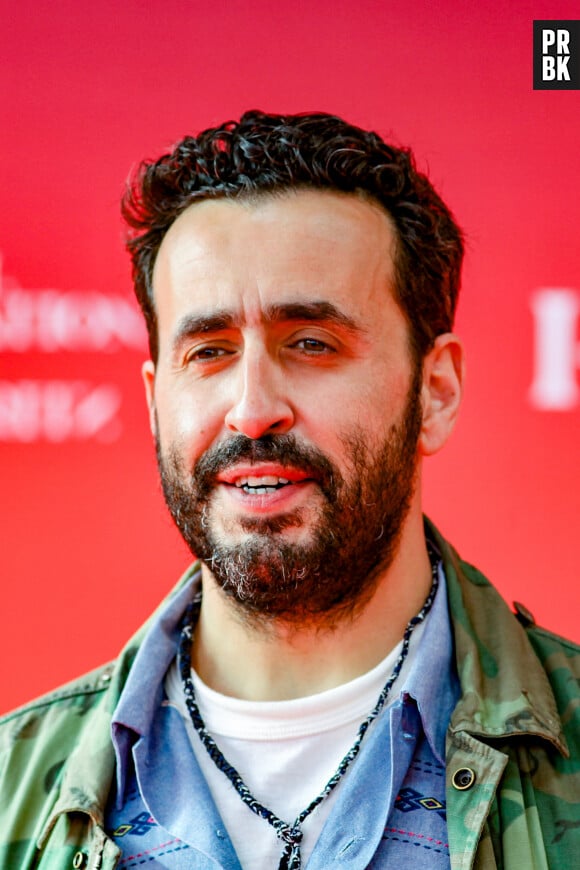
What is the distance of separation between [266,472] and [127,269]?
0.84m

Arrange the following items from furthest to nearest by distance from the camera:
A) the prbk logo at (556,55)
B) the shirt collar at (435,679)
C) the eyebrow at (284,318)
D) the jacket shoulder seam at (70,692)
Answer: the prbk logo at (556,55)
the jacket shoulder seam at (70,692)
the eyebrow at (284,318)
the shirt collar at (435,679)

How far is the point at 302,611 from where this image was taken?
1842mm

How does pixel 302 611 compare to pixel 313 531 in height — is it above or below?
below

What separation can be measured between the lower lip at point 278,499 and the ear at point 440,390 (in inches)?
10.9

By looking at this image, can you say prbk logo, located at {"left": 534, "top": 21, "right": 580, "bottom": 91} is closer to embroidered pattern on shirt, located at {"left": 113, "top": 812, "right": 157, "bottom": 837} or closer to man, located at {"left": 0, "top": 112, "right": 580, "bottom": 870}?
man, located at {"left": 0, "top": 112, "right": 580, "bottom": 870}

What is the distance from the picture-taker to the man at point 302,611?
5.47ft

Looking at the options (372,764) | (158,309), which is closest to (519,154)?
(158,309)

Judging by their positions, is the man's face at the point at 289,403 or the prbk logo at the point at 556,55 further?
the prbk logo at the point at 556,55

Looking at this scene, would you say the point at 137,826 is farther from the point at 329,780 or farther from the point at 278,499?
the point at 278,499

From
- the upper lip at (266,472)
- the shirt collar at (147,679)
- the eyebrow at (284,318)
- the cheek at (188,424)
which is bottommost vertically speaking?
the shirt collar at (147,679)

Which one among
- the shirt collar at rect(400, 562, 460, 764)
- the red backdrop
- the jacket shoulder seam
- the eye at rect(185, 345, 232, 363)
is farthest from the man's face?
the red backdrop

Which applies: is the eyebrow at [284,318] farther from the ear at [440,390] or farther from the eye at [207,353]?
the ear at [440,390]

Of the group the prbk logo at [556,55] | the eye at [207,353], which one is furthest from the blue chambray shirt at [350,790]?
the prbk logo at [556,55]

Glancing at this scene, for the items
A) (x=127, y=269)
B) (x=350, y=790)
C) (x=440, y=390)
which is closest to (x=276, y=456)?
(x=440, y=390)
